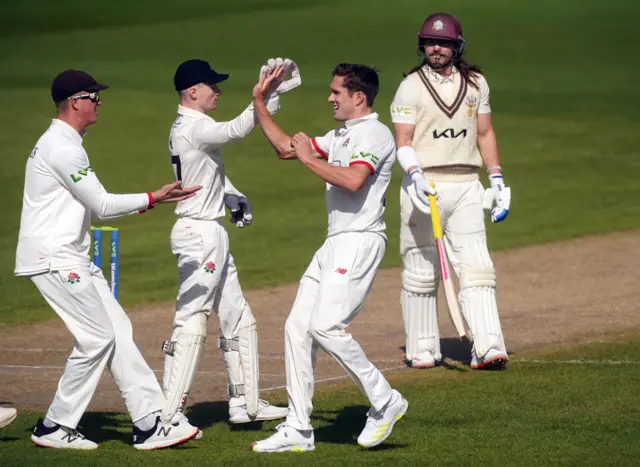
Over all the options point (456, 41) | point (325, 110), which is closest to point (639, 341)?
point (456, 41)

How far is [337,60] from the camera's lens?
28.6 meters

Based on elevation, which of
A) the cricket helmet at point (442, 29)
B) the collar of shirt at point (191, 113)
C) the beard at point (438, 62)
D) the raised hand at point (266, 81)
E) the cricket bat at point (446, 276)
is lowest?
the cricket bat at point (446, 276)

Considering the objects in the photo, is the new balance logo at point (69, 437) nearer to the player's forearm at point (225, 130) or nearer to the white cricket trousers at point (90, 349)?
the white cricket trousers at point (90, 349)

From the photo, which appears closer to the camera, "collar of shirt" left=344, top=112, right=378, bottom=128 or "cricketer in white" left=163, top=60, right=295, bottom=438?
"collar of shirt" left=344, top=112, right=378, bottom=128

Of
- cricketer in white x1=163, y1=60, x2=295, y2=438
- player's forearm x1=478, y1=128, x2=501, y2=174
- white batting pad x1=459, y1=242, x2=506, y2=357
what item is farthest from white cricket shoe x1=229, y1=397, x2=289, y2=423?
player's forearm x1=478, y1=128, x2=501, y2=174

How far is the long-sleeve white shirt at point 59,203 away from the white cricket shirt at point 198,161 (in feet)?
3.07

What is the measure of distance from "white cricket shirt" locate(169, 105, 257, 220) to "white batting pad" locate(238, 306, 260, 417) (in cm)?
79

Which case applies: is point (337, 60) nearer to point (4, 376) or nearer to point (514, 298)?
point (514, 298)

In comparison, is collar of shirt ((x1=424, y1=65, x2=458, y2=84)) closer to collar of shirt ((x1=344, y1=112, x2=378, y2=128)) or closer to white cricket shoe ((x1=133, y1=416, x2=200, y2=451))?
collar of shirt ((x1=344, y1=112, x2=378, y2=128))

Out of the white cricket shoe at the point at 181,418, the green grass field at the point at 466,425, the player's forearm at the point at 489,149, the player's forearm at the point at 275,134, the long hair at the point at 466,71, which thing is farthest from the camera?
the player's forearm at the point at 489,149

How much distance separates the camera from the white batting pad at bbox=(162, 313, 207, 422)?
923 centimetres

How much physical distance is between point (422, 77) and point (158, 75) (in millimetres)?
17300

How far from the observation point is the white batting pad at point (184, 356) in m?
9.23

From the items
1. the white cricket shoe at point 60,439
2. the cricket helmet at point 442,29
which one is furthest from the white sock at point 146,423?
the cricket helmet at point 442,29
